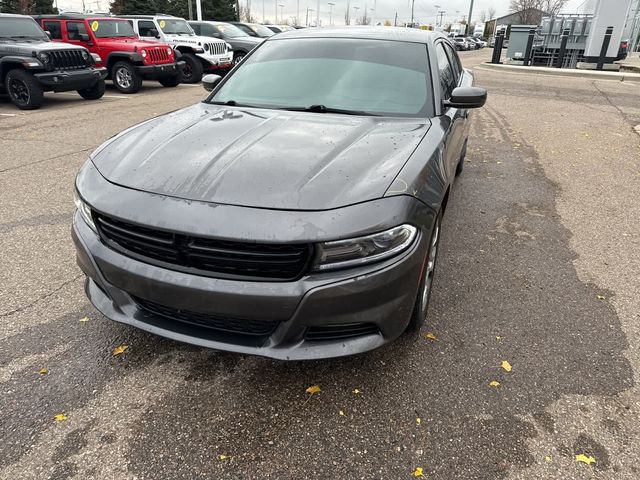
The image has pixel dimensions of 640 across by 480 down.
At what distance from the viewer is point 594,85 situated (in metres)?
16.2

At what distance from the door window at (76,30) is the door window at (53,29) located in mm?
234

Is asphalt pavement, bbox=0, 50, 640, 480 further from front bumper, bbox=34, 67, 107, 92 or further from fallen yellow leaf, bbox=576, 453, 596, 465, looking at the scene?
front bumper, bbox=34, 67, 107, 92

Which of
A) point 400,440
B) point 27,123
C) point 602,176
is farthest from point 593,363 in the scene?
point 27,123

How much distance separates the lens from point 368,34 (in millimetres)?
3705

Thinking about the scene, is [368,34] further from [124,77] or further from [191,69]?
[191,69]

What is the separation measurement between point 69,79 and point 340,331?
10346 mm

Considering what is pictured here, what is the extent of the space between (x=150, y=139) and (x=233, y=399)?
4.84 feet

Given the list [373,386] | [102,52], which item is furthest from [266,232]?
[102,52]

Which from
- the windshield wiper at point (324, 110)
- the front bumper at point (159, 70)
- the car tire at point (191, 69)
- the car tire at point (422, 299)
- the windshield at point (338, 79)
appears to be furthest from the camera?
the car tire at point (191, 69)

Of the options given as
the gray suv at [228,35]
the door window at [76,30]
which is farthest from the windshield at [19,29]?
the gray suv at [228,35]

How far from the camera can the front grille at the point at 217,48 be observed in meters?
14.5

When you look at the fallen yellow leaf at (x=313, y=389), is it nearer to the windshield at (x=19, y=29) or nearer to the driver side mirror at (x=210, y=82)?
the driver side mirror at (x=210, y=82)

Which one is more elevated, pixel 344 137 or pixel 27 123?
pixel 344 137

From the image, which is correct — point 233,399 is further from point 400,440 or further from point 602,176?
point 602,176
